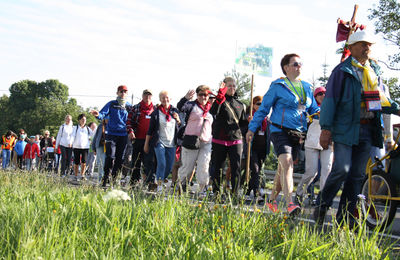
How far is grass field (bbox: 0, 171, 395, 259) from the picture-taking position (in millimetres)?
3068

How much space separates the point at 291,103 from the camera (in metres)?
6.41

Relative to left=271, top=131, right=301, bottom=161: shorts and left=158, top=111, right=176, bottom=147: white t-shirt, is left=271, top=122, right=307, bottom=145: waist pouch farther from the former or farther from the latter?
left=158, top=111, right=176, bottom=147: white t-shirt

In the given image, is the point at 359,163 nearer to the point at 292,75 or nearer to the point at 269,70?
the point at 292,75

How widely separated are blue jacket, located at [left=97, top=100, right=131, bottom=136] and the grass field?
595cm

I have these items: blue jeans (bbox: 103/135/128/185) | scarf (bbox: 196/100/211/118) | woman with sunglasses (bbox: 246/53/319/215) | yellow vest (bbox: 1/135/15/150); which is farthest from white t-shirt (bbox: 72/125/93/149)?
yellow vest (bbox: 1/135/15/150)

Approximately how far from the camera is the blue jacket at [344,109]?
5262 millimetres

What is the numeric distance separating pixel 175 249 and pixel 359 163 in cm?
293

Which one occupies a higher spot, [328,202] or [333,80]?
[333,80]

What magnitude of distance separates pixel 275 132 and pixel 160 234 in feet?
10.2

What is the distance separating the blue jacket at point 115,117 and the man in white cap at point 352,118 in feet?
19.9

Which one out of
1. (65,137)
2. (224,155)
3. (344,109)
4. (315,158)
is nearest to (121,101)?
(224,155)

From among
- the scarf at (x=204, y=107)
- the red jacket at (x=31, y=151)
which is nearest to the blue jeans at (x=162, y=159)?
the scarf at (x=204, y=107)

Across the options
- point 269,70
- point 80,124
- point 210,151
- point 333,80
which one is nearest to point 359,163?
point 333,80

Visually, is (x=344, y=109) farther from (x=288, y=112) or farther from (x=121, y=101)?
(x=121, y=101)
